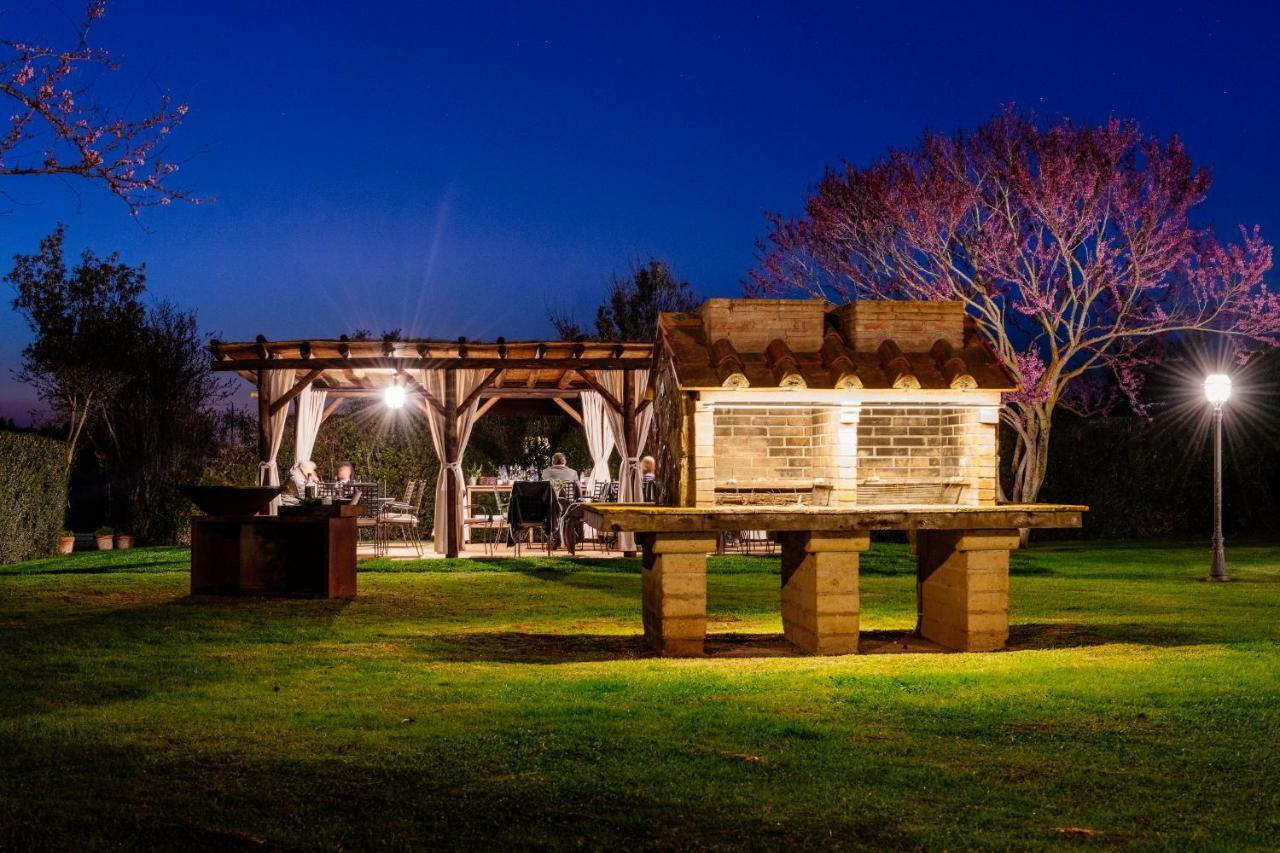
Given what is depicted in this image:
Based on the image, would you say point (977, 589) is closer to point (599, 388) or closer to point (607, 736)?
point (607, 736)

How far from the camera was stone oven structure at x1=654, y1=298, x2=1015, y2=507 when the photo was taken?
798 centimetres

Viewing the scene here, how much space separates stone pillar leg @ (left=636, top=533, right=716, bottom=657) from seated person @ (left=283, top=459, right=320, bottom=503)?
7.91m

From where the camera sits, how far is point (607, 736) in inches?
198

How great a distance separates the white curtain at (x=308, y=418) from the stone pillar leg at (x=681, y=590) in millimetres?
11286

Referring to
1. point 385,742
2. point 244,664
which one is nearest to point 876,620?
point 244,664

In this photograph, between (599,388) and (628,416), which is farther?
(628,416)

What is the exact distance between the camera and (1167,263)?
1903 centimetres

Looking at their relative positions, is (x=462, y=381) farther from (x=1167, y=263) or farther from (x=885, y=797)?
(x=885, y=797)

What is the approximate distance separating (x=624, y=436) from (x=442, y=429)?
2615mm

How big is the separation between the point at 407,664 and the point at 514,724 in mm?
2123

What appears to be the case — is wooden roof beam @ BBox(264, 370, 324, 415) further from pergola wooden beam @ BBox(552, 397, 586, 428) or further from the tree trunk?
the tree trunk

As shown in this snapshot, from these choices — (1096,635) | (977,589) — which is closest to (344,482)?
(977,589)

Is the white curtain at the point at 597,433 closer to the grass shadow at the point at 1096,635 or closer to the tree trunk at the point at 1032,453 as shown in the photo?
the tree trunk at the point at 1032,453

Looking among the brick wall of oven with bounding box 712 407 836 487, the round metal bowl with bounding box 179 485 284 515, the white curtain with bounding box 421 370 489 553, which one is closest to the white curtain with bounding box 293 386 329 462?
the white curtain with bounding box 421 370 489 553
